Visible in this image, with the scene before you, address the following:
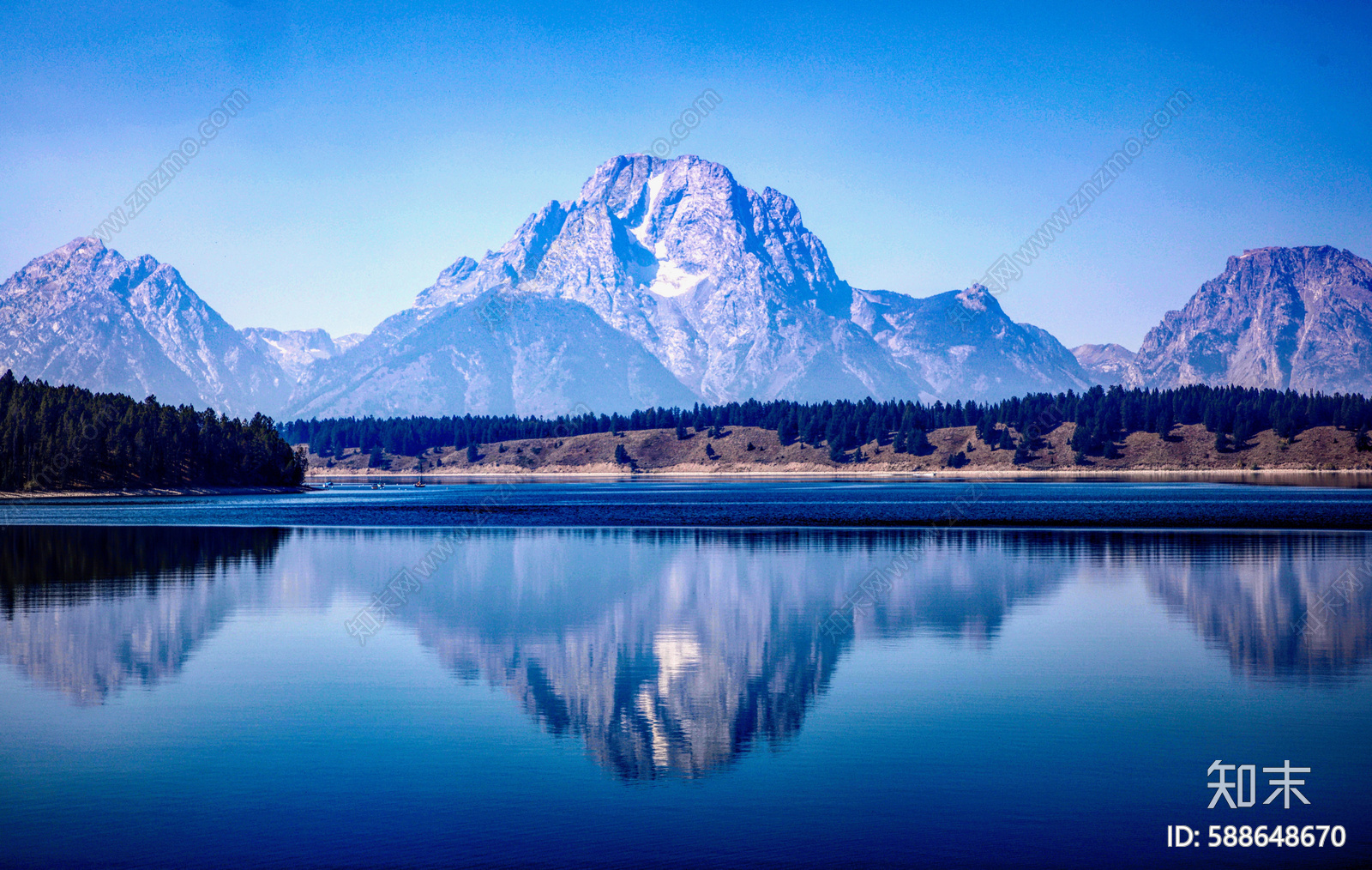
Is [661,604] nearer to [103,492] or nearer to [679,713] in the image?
[679,713]

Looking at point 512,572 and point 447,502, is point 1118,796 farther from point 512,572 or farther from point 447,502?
point 447,502

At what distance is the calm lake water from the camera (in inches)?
648

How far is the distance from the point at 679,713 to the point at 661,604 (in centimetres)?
1920

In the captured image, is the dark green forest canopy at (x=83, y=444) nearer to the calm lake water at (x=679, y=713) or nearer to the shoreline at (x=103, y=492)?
the shoreline at (x=103, y=492)

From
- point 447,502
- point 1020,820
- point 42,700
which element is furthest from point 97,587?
point 447,502

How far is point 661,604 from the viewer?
43.3 metres

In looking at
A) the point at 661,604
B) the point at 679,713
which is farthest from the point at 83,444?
the point at 679,713

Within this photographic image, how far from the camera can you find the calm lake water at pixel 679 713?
54.0ft

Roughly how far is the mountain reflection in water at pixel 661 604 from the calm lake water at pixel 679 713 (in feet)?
0.74

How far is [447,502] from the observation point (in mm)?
153500

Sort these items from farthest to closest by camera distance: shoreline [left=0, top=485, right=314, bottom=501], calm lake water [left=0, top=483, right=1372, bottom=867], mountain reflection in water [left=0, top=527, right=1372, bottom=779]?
shoreline [left=0, top=485, right=314, bottom=501] < mountain reflection in water [left=0, top=527, right=1372, bottom=779] < calm lake water [left=0, top=483, right=1372, bottom=867]

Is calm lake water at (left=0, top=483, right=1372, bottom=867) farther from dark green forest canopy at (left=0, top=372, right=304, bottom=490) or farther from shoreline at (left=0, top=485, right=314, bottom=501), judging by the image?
dark green forest canopy at (left=0, top=372, right=304, bottom=490)

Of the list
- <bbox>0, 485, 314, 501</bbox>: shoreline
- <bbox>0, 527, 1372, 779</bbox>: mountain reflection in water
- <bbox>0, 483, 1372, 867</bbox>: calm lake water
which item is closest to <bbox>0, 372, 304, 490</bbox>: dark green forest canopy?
<bbox>0, 485, 314, 501</bbox>: shoreline

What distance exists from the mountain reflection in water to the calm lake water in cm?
23
